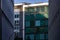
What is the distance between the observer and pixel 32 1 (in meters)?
42.8

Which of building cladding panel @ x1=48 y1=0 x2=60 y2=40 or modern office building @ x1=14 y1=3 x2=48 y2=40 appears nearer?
building cladding panel @ x1=48 y1=0 x2=60 y2=40

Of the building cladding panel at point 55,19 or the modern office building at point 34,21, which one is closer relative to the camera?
the building cladding panel at point 55,19

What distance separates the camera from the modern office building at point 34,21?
132 feet

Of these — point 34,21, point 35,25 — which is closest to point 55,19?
point 34,21

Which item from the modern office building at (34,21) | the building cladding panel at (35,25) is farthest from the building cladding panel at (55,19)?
the building cladding panel at (35,25)

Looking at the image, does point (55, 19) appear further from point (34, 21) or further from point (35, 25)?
point (35, 25)

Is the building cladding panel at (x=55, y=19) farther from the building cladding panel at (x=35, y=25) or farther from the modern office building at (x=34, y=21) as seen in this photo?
the building cladding panel at (x=35, y=25)

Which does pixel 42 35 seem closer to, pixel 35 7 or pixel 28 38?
pixel 28 38

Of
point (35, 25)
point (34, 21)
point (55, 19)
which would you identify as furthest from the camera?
point (35, 25)

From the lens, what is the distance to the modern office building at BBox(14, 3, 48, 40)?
4031 cm

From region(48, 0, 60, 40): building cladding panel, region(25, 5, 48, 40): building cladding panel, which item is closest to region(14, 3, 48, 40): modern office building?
region(25, 5, 48, 40): building cladding panel

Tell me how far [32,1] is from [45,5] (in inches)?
134

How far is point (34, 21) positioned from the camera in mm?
40688

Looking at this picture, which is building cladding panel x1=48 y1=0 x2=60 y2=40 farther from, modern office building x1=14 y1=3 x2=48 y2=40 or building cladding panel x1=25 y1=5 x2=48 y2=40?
building cladding panel x1=25 y1=5 x2=48 y2=40
